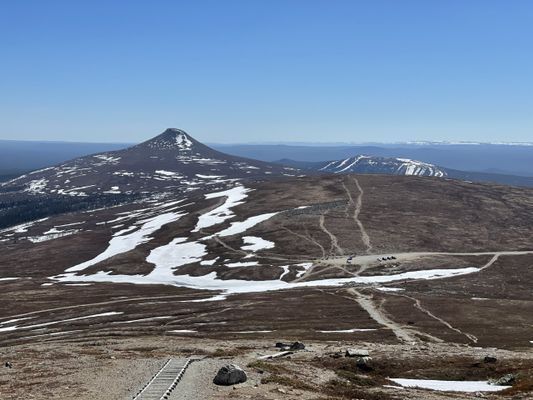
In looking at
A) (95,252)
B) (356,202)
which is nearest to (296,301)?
(95,252)

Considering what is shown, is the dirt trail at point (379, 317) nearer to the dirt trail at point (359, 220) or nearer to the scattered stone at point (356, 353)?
the scattered stone at point (356, 353)

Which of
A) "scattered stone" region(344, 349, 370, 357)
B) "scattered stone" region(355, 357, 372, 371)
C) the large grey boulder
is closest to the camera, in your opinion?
the large grey boulder

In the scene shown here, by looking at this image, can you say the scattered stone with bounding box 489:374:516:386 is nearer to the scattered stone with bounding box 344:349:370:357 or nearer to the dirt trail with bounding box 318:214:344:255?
the scattered stone with bounding box 344:349:370:357

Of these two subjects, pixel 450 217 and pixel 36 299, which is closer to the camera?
pixel 36 299

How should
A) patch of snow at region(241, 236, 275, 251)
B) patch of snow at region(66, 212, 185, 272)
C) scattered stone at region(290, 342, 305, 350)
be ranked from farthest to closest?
1. patch of snow at region(66, 212, 185, 272)
2. patch of snow at region(241, 236, 275, 251)
3. scattered stone at region(290, 342, 305, 350)

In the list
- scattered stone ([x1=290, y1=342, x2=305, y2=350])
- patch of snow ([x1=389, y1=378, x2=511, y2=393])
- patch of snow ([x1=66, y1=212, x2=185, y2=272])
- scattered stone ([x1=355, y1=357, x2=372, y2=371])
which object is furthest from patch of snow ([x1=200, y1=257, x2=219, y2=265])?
patch of snow ([x1=389, y1=378, x2=511, y2=393])

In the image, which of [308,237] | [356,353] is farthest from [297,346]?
[308,237]

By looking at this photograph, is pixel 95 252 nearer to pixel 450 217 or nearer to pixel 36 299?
pixel 36 299

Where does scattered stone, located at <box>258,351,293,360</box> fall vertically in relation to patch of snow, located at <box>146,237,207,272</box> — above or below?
above

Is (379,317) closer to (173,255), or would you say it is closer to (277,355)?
(277,355)
